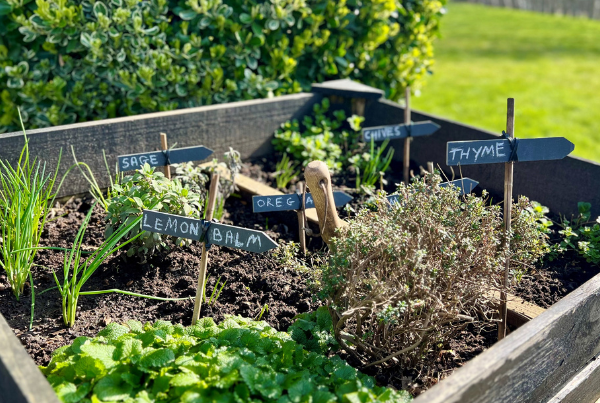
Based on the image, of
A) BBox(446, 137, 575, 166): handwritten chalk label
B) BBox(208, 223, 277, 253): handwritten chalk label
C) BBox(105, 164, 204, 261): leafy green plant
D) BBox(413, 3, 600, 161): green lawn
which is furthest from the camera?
BBox(413, 3, 600, 161): green lawn

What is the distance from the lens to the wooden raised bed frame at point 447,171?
174 cm

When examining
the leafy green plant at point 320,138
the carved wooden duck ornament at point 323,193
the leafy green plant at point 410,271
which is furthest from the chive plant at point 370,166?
the leafy green plant at point 410,271

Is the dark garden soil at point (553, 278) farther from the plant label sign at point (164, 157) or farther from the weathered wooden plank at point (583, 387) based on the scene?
the plant label sign at point (164, 157)

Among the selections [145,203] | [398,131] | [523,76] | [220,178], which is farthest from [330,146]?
[523,76]

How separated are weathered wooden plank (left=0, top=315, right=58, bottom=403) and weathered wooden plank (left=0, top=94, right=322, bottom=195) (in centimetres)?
161

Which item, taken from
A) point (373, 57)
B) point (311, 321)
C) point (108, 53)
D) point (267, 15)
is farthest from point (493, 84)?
point (311, 321)

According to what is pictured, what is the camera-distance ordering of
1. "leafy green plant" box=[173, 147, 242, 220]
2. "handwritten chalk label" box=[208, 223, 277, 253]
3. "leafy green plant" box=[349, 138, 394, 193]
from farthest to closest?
"leafy green plant" box=[349, 138, 394, 193] → "leafy green plant" box=[173, 147, 242, 220] → "handwritten chalk label" box=[208, 223, 277, 253]

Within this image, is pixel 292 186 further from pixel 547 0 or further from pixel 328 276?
pixel 547 0

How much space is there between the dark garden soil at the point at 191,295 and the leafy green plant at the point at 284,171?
62 centimetres

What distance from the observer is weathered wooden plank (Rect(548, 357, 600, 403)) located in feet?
7.38

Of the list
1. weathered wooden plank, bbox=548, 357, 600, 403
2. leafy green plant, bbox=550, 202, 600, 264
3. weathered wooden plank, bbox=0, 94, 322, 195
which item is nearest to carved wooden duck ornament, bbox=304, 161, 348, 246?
weathered wooden plank, bbox=548, 357, 600, 403

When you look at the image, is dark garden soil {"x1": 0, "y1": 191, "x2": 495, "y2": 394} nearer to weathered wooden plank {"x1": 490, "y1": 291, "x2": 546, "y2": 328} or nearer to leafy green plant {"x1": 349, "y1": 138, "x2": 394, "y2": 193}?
weathered wooden plank {"x1": 490, "y1": 291, "x2": 546, "y2": 328}

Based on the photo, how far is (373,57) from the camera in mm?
4824

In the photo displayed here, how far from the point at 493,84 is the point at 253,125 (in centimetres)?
627
